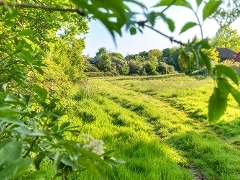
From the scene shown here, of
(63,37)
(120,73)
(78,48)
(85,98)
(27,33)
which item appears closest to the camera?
(27,33)

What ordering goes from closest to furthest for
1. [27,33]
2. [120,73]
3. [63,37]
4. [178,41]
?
[178,41] → [27,33] → [63,37] → [120,73]

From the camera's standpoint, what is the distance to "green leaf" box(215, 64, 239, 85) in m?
0.48

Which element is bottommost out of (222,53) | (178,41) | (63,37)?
(178,41)

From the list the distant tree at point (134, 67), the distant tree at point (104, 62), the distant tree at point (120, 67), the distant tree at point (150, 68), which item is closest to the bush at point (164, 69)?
the distant tree at point (150, 68)

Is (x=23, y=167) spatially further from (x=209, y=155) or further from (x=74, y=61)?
(x=74, y=61)

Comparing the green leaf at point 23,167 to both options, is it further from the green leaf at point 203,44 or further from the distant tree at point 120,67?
the distant tree at point 120,67

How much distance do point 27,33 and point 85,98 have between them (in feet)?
32.3

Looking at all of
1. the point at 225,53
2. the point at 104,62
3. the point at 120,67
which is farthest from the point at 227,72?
the point at 225,53

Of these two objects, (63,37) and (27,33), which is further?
(63,37)

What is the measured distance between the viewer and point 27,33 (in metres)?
1.09

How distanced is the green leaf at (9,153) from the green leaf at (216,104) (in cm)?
37

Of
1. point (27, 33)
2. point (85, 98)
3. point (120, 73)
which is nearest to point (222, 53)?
point (120, 73)

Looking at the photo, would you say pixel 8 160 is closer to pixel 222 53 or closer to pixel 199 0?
pixel 199 0

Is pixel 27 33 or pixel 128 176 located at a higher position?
pixel 27 33
